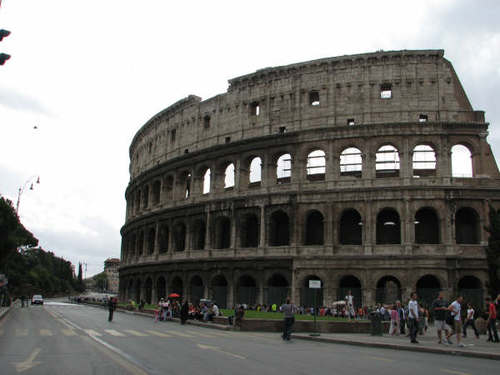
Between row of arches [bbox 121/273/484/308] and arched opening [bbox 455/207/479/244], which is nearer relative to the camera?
→ row of arches [bbox 121/273/484/308]

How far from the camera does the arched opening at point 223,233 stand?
41.8 meters

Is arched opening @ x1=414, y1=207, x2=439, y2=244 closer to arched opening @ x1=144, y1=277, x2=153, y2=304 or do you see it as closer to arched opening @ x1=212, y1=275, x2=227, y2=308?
arched opening @ x1=212, y1=275, x2=227, y2=308

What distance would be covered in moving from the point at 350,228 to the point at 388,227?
8.56ft

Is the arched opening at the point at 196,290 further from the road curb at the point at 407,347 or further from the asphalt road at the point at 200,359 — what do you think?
the asphalt road at the point at 200,359

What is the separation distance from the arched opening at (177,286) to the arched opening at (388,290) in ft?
56.9

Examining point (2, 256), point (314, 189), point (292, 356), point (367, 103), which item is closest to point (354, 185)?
point (314, 189)

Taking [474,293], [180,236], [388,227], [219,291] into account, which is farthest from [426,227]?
[180,236]

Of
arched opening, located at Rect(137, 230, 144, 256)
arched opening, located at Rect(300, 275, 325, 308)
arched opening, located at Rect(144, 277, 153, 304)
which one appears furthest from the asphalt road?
arched opening, located at Rect(137, 230, 144, 256)

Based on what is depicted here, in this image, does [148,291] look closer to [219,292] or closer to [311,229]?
[219,292]

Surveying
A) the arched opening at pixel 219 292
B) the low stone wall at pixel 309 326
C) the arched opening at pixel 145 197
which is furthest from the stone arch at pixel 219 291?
the low stone wall at pixel 309 326

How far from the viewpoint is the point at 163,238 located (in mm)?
49531

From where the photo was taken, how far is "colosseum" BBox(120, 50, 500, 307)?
3428 cm

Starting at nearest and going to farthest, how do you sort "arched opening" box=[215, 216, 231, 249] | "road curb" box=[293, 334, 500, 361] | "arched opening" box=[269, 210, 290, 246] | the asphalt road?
the asphalt road
"road curb" box=[293, 334, 500, 361]
"arched opening" box=[269, 210, 290, 246]
"arched opening" box=[215, 216, 231, 249]

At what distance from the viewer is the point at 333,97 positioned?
38000mm
